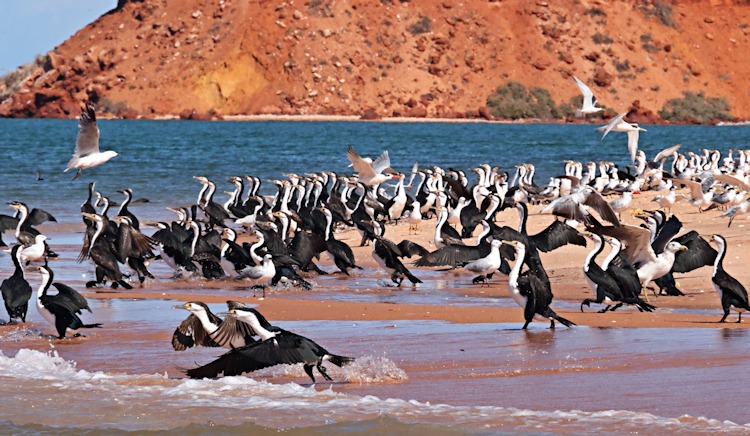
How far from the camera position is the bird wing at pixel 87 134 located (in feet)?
53.4

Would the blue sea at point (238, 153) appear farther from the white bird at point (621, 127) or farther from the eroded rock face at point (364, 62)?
→ the eroded rock face at point (364, 62)

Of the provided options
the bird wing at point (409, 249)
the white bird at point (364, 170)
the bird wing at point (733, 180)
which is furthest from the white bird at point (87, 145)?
the bird wing at point (733, 180)

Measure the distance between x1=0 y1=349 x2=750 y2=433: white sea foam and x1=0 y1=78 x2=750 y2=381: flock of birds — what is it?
28 centimetres

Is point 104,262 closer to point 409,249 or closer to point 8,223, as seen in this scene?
point 409,249

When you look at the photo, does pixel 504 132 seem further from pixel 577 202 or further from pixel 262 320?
pixel 262 320

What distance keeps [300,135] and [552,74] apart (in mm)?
36804

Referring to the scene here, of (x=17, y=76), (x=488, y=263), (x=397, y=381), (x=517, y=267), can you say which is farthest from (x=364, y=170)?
(x=17, y=76)

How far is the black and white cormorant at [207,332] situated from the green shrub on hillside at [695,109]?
91.8 meters

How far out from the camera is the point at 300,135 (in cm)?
6812

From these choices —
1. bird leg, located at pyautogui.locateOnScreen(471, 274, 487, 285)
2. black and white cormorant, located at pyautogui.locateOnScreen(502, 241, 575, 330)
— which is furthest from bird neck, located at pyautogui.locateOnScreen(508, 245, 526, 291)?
bird leg, located at pyautogui.locateOnScreen(471, 274, 487, 285)

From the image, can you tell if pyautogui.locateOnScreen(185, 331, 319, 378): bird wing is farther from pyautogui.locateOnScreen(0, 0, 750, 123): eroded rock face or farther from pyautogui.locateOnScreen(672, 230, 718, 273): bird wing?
pyautogui.locateOnScreen(0, 0, 750, 123): eroded rock face

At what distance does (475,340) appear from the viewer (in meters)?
10.4

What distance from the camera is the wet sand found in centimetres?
838

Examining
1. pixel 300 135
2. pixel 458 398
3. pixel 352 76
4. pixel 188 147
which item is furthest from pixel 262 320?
pixel 352 76
